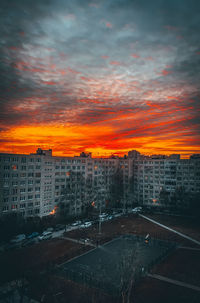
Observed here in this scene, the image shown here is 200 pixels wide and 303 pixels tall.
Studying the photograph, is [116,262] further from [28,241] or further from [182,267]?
[28,241]

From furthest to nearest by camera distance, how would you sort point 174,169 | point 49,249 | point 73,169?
point 174,169 → point 73,169 → point 49,249

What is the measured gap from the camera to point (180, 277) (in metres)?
34.6

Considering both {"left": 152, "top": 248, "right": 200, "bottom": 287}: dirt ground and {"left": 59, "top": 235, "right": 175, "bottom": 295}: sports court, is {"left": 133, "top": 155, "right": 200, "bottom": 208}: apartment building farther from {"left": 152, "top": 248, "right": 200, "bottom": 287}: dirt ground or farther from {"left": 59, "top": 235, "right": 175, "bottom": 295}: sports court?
{"left": 152, "top": 248, "right": 200, "bottom": 287}: dirt ground

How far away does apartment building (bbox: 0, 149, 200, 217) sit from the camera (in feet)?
209

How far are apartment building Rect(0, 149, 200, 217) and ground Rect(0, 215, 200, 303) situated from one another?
1733 centimetres

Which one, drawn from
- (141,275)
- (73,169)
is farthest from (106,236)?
(73,169)

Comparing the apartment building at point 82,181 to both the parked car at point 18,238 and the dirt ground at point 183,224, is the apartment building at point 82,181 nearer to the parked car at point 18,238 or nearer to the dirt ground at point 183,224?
the parked car at point 18,238

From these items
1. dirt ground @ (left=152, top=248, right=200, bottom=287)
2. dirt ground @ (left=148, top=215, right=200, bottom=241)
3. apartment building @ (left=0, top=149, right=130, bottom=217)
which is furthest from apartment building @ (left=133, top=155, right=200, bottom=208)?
dirt ground @ (left=152, top=248, right=200, bottom=287)

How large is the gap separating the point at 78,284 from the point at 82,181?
5177cm

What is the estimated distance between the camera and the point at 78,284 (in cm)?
3294

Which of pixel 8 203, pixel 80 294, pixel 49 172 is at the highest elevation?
pixel 49 172

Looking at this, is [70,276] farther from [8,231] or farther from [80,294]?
[8,231]

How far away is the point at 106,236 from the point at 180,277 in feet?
82.5

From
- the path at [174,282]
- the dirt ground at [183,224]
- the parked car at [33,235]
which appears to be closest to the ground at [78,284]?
the dirt ground at [183,224]
